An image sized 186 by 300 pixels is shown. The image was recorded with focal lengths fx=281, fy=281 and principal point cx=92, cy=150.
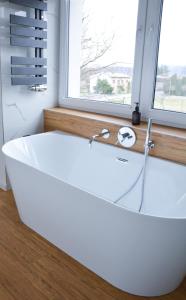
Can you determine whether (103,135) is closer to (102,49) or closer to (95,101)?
(95,101)

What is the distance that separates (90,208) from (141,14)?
5.25ft

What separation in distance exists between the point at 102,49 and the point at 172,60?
2.46 feet

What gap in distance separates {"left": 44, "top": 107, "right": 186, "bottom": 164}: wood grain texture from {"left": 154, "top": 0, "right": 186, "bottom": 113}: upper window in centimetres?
23

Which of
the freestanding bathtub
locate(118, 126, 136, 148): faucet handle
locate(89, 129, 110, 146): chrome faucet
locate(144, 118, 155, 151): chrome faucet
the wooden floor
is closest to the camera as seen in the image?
the freestanding bathtub

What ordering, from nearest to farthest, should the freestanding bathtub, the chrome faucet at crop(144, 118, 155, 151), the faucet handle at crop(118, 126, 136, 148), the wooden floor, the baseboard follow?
1. the freestanding bathtub
2. the wooden floor
3. the chrome faucet at crop(144, 118, 155, 151)
4. the faucet handle at crop(118, 126, 136, 148)
5. the baseboard

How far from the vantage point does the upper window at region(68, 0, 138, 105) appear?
2.43 meters

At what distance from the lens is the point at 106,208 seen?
150cm

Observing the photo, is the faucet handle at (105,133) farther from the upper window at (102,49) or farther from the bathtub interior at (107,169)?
the upper window at (102,49)

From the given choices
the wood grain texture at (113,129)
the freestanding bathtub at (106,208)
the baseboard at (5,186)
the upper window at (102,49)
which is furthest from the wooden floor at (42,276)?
the upper window at (102,49)

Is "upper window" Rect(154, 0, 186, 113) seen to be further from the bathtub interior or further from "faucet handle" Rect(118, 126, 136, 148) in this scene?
the bathtub interior

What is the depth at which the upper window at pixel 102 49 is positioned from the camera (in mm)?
2428

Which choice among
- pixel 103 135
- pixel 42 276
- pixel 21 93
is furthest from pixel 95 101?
pixel 42 276

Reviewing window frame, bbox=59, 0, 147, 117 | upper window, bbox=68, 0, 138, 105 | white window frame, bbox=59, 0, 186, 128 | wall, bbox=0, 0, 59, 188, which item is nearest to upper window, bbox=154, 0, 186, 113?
white window frame, bbox=59, 0, 186, 128

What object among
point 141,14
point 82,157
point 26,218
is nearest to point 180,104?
point 141,14
